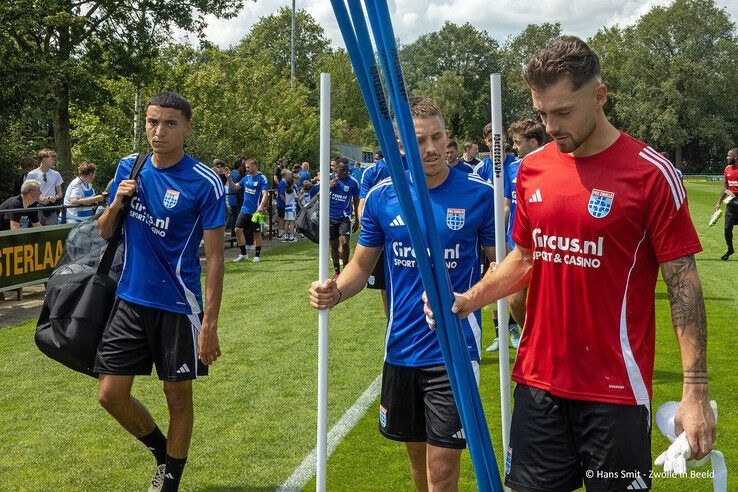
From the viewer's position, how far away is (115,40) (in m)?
26.7

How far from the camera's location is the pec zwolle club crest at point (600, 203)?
2.95 meters

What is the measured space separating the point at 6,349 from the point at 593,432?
8506 mm

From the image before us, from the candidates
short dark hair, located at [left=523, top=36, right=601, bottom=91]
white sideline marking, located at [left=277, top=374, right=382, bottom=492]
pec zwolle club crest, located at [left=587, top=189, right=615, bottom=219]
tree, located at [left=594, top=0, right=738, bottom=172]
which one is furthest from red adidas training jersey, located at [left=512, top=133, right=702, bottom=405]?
tree, located at [left=594, top=0, right=738, bottom=172]

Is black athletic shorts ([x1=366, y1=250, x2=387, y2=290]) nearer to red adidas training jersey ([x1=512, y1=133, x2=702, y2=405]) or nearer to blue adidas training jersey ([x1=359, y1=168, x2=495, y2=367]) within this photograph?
blue adidas training jersey ([x1=359, y1=168, x2=495, y2=367])

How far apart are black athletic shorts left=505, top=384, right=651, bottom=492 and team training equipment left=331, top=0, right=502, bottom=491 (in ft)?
0.48

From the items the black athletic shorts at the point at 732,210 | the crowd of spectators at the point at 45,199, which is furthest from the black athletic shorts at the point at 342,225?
the black athletic shorts at the point at 732,210

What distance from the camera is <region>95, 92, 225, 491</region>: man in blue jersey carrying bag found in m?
4.82

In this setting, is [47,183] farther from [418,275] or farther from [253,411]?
[418,275]

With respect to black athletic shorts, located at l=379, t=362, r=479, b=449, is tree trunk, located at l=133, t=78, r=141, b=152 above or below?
above

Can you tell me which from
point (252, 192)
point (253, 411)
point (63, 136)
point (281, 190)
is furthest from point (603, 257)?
point (63, 136)

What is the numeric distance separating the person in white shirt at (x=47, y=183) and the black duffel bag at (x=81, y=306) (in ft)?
28.9

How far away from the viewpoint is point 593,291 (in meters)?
3.02

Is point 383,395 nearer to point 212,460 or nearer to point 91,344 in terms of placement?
point 91,344

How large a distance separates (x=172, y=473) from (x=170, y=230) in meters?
1.42
